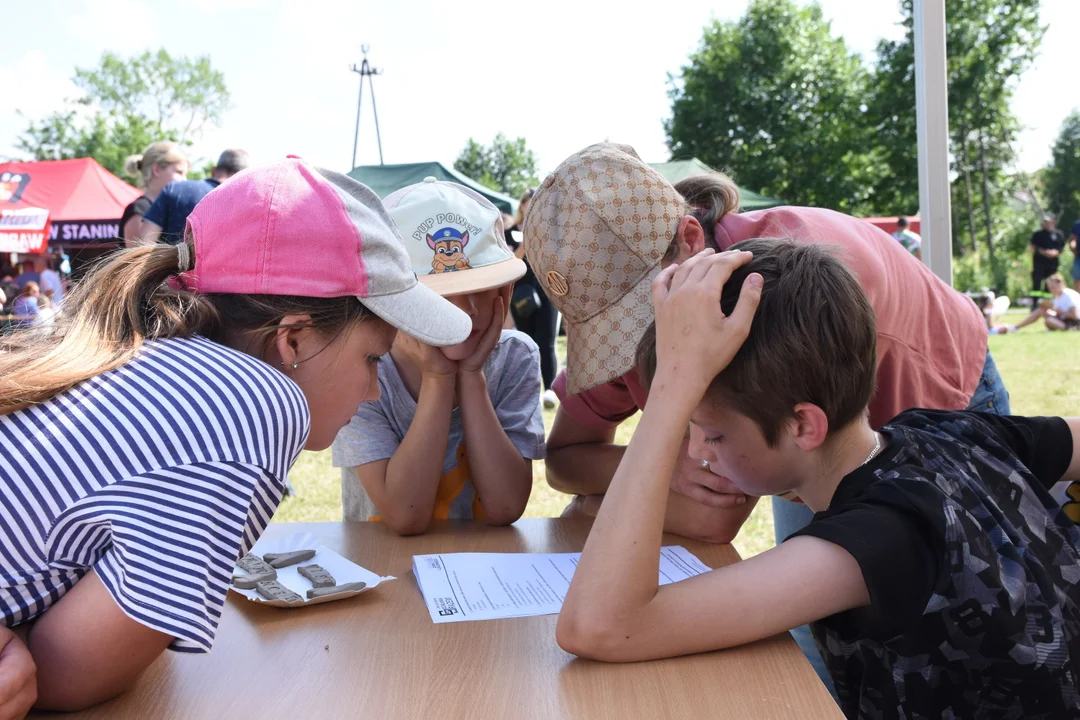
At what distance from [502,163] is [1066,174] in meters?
34.4

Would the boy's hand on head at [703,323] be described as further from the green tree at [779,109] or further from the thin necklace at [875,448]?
the green tree at [779,109]

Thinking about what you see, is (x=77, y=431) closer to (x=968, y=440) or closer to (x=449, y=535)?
(x=449, y=535)

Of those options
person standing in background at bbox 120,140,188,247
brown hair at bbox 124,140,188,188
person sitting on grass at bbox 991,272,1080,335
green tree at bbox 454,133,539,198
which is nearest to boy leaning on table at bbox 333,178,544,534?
person standing in background at bbox 120,140,188,247

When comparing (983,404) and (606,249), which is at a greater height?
(606,249)

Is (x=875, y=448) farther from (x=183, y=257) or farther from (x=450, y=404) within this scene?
(x=183, y=257)

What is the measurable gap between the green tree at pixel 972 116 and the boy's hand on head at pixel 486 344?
2760 cm

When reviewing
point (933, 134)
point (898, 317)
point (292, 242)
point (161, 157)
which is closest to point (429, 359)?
point (292, 242)

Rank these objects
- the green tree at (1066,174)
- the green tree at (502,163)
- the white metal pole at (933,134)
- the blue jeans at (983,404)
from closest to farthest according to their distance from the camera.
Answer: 1. the blue jeans at (983,404)
2. the white metal pole at (933,134)
3. the green tree at (1066,174)
4. the green tree at (502,163)

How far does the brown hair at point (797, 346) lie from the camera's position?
1111 millimetres

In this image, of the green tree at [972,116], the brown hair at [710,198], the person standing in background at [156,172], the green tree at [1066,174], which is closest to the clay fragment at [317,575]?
the brown hair at [710,198]

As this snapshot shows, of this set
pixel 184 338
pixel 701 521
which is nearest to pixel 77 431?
pixel 184 338

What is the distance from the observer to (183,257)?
1.15 m

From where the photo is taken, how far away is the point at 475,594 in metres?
1.27

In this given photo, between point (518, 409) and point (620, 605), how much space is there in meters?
1.02
